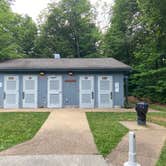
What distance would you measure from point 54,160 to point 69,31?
1180 inches

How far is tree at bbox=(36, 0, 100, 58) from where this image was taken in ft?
107

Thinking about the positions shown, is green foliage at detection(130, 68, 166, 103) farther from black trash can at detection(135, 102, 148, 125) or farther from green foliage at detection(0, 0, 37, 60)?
green foliage at detection(0, 0, 37, 60)

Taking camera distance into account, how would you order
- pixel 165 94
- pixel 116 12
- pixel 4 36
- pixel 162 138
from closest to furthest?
pixel 162 138 < pixel 165 94 < pixel 4 36 < pixel 116 12

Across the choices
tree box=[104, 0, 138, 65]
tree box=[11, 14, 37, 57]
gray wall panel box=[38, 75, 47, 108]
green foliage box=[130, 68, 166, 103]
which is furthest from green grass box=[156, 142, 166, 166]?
tree box=[11, 14, 37, 57]

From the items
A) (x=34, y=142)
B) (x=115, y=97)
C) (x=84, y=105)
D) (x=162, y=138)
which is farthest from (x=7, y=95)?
(x=162, y=138)

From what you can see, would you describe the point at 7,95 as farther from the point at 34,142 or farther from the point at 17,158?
the point at 17,158

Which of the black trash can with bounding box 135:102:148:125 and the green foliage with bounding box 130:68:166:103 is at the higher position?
the green foliage with bounding box 130:68:166:103

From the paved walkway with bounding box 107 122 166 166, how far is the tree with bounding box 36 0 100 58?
78.8 ft

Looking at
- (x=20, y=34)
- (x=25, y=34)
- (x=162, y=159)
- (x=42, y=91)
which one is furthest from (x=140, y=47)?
(x=162, y=159)

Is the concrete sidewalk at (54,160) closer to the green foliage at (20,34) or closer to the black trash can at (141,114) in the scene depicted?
the black trash can at (141,114)

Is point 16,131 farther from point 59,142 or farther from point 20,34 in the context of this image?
point 20,34

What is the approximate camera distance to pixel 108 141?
6836 millimetres

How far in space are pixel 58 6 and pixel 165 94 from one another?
2036 centimetres

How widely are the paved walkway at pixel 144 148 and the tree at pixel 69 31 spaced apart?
24.0 m
